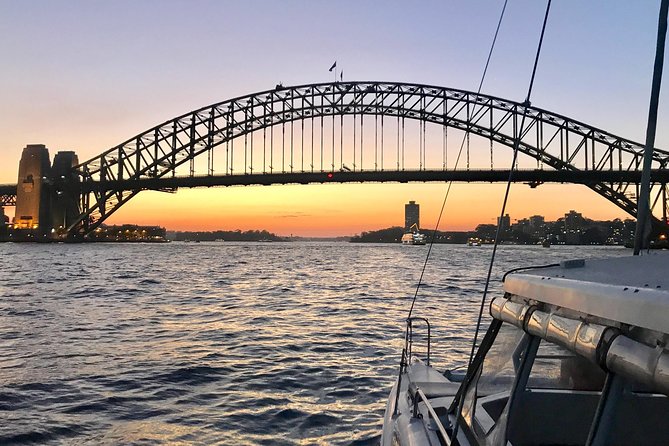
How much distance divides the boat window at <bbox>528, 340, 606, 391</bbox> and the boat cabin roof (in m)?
0.28

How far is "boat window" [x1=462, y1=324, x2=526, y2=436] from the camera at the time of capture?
2732mm

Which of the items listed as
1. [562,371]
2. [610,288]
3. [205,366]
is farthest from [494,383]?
[205,366]

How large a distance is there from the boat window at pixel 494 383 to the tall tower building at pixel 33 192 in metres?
109

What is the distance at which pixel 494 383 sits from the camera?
2.99 metres

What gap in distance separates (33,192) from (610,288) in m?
112

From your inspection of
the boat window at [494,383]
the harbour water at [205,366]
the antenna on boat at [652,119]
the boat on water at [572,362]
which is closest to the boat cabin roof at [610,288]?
the boat on water at [572,362]

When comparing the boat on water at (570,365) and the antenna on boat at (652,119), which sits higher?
the antenna on boat at (652,119)

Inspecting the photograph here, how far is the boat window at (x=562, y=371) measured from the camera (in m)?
2.53

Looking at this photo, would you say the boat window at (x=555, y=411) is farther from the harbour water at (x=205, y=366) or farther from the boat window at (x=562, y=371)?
the harbour water at (x=205, y=366)

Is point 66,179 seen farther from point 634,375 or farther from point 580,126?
point 634,375

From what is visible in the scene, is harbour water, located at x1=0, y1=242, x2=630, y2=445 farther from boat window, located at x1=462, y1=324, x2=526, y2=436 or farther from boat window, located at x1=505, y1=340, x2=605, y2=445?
boat window, located at x1=462, y1=324, x2=526, y2=436

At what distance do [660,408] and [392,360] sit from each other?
8210 mm

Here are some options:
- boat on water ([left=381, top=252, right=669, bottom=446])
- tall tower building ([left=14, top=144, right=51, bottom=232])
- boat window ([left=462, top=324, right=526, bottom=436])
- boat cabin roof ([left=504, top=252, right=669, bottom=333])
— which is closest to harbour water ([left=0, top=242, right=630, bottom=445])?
boat on water ([left=381, top=252, right=669, bottom=446])

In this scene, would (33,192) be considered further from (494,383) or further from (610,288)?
(610,288)
